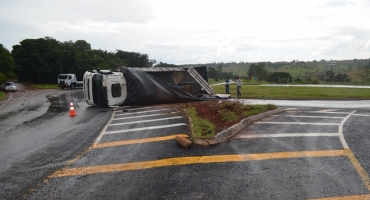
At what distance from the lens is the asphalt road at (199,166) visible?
4695mm

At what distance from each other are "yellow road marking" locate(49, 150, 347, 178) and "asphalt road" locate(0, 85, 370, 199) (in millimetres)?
19

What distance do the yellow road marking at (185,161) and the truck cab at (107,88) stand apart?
11.0 metres

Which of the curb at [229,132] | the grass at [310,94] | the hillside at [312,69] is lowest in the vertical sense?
the curb at [229,132]

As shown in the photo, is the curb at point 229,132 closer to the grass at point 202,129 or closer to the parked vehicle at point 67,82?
the grass at point 202,129

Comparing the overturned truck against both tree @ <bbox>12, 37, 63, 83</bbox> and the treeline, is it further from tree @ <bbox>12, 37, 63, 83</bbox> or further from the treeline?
tree @ <bbox>12, 37, 63, 83</bbox>

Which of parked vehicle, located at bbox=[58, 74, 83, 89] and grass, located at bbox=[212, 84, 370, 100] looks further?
parked vehicle, located at bbox=[58, 74, 83, 89]

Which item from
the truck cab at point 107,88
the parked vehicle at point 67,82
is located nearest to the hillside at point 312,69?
the parked vehicle at point 67,82

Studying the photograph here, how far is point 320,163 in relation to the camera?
5891 millimetres

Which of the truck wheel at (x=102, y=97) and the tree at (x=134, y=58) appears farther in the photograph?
the tree at (x=134, y=58)

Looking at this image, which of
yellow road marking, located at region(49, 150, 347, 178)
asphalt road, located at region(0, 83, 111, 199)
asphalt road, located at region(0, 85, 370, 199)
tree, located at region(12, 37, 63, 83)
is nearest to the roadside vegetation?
asphalt road, located at region(0, 85, 370, 199)

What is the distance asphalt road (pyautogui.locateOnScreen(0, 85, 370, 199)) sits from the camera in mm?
4695

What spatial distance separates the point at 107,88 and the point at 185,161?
11439 millimetres

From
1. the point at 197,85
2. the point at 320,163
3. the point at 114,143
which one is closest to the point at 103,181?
the point at 114,143

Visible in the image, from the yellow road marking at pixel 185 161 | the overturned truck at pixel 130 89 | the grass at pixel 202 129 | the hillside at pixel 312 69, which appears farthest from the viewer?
the hillside at pixel 312 69
